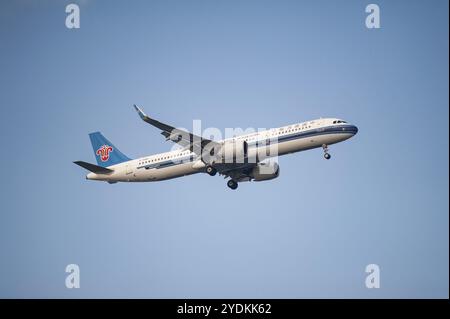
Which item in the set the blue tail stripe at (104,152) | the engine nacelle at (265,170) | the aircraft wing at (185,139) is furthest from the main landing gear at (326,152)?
the blue tail stripe at (104,152)

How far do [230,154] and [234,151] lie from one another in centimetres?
43

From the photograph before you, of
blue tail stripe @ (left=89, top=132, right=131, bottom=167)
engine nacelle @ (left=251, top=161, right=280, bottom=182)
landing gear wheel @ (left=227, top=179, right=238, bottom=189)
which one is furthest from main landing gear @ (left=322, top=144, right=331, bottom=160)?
blue tail stripe @ (left=89, top=132, right=131, bottom=167)

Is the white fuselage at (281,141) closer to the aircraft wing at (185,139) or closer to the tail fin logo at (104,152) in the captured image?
the aircraft wing at (185,139)

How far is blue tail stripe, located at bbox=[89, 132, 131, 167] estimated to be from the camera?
6072 centimetres

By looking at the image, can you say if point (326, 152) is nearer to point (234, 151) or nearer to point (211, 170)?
point (234, 151)

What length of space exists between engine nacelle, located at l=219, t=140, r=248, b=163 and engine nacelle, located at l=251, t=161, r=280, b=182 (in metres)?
5.16

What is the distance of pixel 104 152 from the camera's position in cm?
6225

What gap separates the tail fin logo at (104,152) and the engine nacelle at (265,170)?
14.0m

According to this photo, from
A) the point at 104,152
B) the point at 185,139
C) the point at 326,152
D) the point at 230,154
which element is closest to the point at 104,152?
the point at 104,152

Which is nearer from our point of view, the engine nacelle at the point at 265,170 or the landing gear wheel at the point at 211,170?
the landing gear wheel at the point at 211,170

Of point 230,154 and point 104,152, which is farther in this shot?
point 104,152

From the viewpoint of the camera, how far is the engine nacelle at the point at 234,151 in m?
52.4

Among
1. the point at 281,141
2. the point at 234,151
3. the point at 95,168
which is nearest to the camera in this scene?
the point at 281,141
